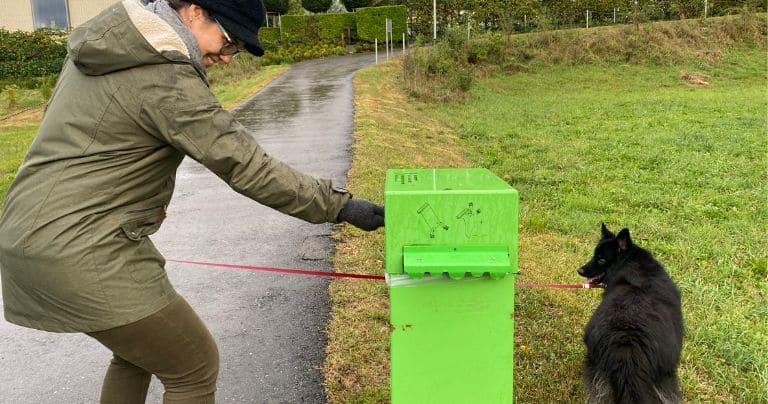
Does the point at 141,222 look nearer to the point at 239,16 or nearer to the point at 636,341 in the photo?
the point at 239,16

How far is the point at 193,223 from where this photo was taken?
262 inches

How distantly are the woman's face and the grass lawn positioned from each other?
193 cm

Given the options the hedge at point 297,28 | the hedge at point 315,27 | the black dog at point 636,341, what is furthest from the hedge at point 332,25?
the black dog at point 636,341

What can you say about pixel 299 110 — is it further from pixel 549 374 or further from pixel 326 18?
pixel 326 18

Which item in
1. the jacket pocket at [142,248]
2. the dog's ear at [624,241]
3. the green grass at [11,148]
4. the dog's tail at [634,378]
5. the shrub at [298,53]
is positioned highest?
the shrub at [298,53]

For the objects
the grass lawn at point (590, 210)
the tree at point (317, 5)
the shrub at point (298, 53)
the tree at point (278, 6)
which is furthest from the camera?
the tree at point (317, 5)

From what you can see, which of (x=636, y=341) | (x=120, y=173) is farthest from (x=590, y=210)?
(x=120, y=173)

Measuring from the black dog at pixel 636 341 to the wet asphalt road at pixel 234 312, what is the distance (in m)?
1.39

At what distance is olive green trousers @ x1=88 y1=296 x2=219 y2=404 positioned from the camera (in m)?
1.91

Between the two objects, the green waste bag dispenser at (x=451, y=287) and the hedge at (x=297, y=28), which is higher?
the hedge at (x=297, y=28)

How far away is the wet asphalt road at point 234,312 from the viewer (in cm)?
341

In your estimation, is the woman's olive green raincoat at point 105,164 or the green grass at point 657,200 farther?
the green grass at point 657,200

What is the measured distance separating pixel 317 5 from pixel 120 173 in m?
40.9

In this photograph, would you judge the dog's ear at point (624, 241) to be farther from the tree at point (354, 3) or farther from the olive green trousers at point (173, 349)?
the tree at point (354, 3)
